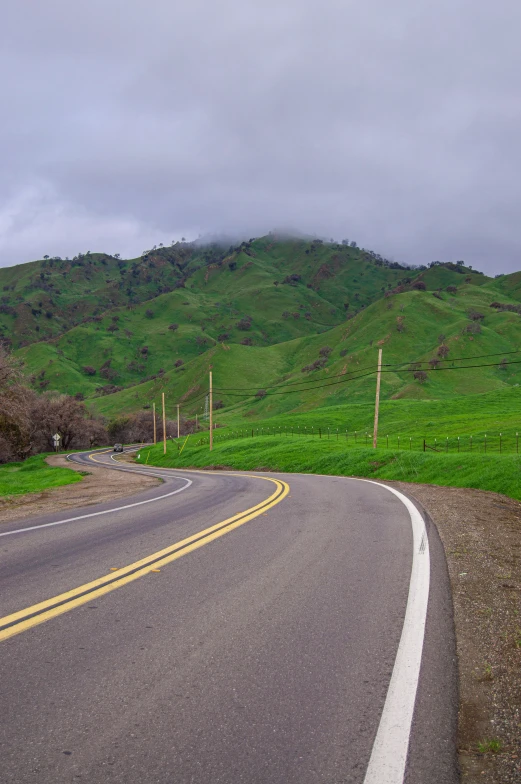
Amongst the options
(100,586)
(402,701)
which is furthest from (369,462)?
(402,701)

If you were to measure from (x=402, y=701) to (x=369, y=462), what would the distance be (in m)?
27.9

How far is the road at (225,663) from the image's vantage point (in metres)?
2.97

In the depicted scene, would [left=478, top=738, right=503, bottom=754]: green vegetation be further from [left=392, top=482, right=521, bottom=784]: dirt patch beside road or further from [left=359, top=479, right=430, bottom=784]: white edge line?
[left=359, top=479, right=430, bottom=784]: white edge line

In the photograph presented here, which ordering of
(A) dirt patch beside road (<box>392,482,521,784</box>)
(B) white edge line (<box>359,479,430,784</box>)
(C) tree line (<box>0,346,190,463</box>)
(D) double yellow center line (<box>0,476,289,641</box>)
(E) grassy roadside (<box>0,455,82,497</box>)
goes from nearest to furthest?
(B) white edge line (<box>359,479,430,784</box>) → (A) dirt patch beside road (<box>392,482,521,784</box>) → (D) double yellow center line (<box>0,476,289,641</box>) → (E) grassy roadside (<box>0,455,82,497</box>) → (C) tree line (<box>0,346,190,463</box>)

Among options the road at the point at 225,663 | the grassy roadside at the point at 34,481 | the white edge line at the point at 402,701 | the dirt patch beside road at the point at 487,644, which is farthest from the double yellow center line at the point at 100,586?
the grassy roadside at the point at 34,481

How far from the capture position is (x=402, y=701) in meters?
3.64

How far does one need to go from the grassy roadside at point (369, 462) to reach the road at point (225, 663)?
42.4 feet

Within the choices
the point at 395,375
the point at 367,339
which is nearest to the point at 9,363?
the point at 395,375

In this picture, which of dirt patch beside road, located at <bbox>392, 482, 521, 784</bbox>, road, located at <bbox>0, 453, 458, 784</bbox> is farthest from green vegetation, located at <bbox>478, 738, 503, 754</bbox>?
road, located at <bbox>0, 453, 458, 784</bbox>

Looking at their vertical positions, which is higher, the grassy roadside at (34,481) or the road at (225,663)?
the road at (225,663)

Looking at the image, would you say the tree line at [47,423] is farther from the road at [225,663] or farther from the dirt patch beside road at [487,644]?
the dirt patch beside road at [487,644]

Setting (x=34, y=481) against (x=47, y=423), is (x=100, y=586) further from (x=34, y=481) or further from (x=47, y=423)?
(x=47, y=423)

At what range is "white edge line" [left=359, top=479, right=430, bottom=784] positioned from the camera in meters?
2.93

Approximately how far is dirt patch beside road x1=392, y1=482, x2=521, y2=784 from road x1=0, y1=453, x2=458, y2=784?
15cm
